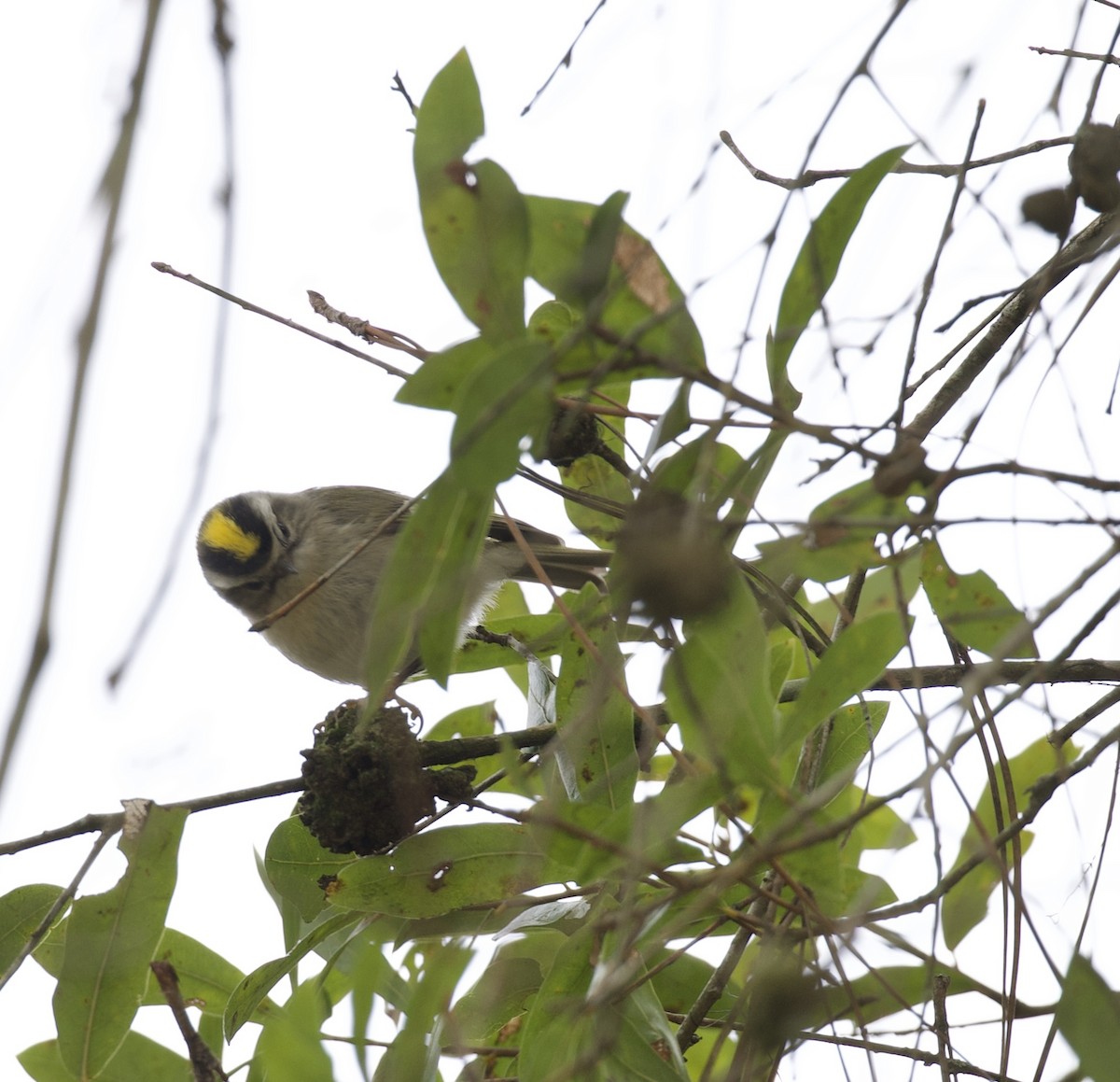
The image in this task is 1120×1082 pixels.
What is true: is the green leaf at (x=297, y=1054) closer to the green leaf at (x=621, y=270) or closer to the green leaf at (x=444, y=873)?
the green leaf at (x=444, y=873)

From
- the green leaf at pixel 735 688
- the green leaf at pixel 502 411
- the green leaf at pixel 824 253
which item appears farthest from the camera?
the green leaf at pixel 824 253

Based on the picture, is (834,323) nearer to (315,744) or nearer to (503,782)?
(315,744)

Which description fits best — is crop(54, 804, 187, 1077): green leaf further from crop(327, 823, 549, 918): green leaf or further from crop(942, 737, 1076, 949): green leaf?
crop(942, 737, 1076, 949): green leaf

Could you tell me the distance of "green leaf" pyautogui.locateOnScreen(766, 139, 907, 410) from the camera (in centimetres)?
186

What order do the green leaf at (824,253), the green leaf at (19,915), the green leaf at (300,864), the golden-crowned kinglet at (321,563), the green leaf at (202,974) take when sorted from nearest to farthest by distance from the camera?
the green leaf at (824,253) < the green leaf at (19,915) < the green leaf at (300,864) < the green leaf at (202,974) < the golden-crowned kinglet at (321,563)

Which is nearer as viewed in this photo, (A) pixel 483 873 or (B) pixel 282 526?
(A) pixel 483 873

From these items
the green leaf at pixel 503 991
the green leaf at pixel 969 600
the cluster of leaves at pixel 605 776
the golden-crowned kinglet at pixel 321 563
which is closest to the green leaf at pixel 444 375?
the cluster of leaves at pixel 605 776

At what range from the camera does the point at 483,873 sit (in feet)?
8.20

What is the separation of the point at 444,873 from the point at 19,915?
0.86 meters

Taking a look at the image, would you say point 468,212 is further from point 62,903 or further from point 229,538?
point 229,538

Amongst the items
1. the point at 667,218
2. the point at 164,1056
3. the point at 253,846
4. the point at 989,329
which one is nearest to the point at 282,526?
the point at 253,846

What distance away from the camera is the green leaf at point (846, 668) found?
1808 mm

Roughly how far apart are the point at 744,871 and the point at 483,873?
1.23 metres

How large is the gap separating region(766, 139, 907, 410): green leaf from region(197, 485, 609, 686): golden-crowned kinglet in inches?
106
